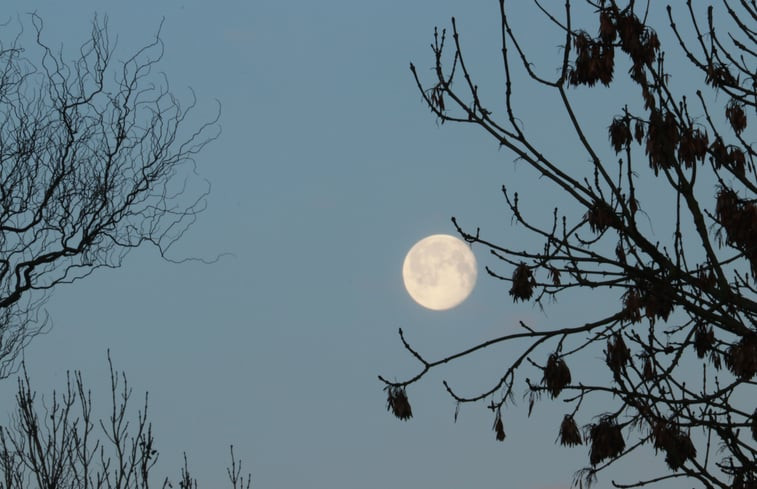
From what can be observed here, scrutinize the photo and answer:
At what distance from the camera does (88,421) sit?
10633 mm

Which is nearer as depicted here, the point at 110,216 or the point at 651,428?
the point at 651,428

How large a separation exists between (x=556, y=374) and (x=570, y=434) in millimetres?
354

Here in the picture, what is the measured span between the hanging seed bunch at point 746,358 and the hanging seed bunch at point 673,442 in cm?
46

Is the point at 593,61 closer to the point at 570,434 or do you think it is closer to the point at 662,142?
the point at 662,142

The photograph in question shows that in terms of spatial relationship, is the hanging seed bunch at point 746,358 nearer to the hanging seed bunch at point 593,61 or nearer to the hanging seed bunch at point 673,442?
the hanging seed bunch at point 673,442

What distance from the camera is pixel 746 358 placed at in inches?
207

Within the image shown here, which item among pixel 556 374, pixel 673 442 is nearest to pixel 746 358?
pixel 673 442

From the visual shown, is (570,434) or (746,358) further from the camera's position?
(570,434)

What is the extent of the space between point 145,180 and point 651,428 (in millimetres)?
13120

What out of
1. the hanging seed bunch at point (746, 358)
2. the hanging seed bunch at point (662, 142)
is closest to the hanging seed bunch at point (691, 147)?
the hanging seed bunch at point (662, 142)

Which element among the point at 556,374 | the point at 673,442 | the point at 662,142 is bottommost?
the point at 673,442

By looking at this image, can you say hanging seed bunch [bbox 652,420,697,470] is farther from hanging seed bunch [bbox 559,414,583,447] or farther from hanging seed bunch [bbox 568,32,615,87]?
hanging seed bunch [bbox 568,32,615,87]

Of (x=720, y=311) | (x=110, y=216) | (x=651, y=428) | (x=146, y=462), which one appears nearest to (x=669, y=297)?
(x=720, y=311)

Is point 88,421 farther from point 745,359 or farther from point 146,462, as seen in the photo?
point 745,359
